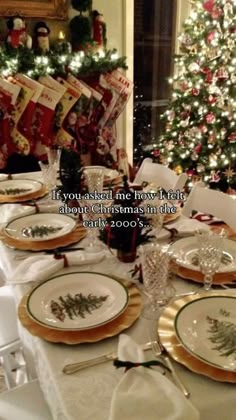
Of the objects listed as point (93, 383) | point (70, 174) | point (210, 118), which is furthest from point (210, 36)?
point (93, 383)

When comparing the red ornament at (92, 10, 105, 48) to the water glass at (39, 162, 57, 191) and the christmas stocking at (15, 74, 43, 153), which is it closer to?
the christmas stocking at (15, 74, 43, 153)

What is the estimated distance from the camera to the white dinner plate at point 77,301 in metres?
0.86

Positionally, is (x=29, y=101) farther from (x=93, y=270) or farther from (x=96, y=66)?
(x=93, y=270)

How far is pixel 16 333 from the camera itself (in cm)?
129

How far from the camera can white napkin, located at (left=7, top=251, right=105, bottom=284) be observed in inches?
41.6

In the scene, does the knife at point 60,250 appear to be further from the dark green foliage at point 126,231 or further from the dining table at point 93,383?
the dining table at point 93,383

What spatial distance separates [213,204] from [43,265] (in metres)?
0.84

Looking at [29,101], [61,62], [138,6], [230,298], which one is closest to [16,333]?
[230,298]

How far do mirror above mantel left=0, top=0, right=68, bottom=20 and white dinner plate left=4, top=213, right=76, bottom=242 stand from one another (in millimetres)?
2019

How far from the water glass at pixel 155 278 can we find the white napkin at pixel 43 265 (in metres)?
0.24

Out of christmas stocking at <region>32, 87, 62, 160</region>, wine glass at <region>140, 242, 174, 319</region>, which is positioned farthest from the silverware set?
christmas stocking at <region>32, 87, 62, 160</region>

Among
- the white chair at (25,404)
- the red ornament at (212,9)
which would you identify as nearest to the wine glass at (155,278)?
the white chair at (25,404)

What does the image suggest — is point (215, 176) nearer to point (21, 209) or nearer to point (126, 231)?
point (21, 209)

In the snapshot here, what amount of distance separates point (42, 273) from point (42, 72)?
6.95 ft
